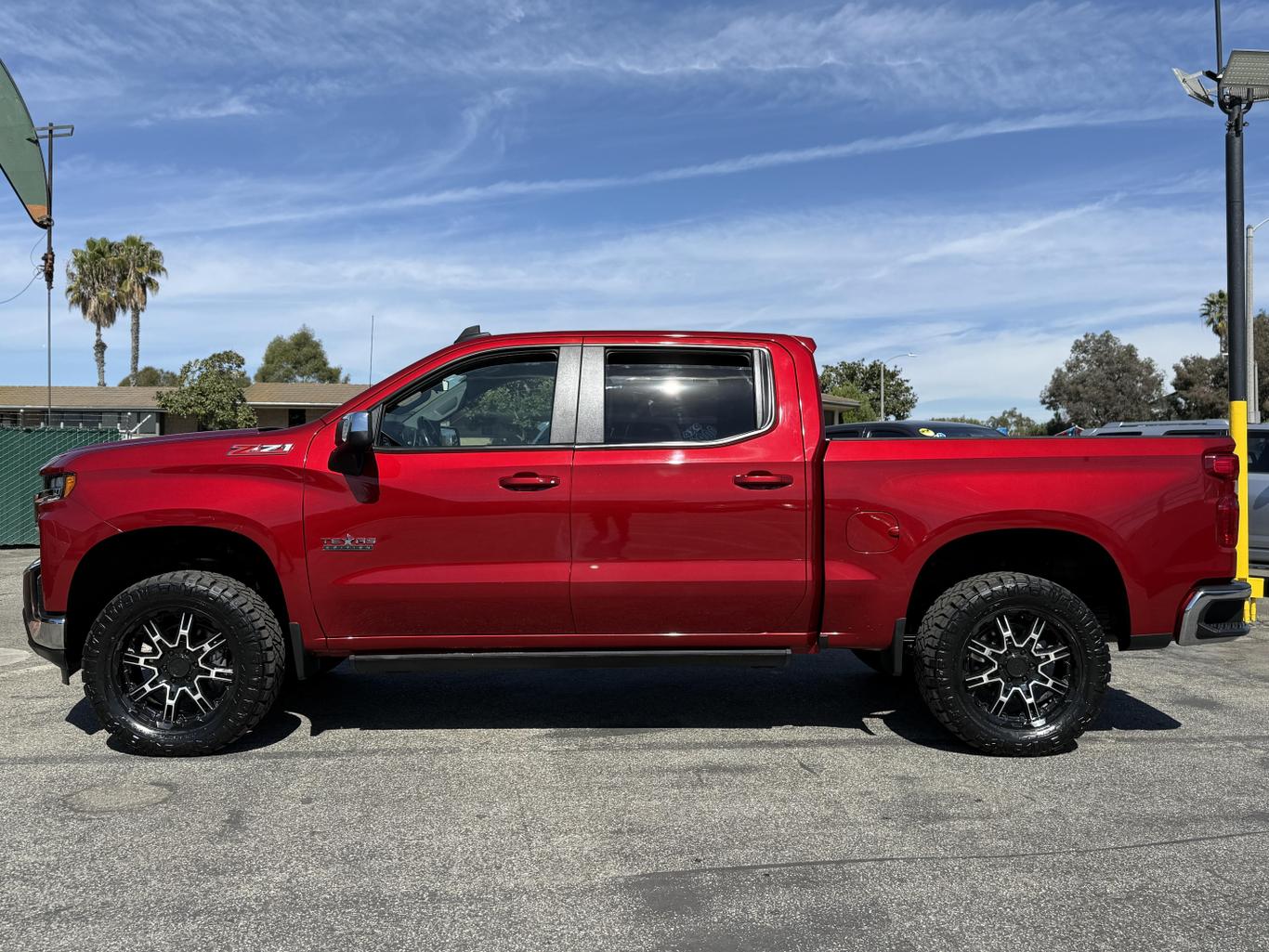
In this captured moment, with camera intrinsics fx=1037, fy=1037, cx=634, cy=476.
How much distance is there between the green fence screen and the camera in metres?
14.7

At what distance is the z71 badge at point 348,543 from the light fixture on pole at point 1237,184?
655 centimetres

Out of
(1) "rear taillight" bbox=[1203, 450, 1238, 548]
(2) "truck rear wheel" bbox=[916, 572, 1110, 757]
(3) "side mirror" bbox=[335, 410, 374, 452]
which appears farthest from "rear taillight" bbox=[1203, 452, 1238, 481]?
(3) "side mirror" bbox=[335, 410, 374, 452]

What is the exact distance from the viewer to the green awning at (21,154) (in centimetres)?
1822

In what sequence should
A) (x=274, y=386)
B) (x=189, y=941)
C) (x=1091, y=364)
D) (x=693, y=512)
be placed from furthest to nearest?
1. (x=1091, y=364)
2. (x=274, y=386)
3. (x=693, y=512)
4. (x=189, y=941)

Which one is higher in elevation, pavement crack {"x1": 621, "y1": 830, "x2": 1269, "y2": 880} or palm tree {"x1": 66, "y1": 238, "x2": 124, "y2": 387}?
palm tree {"x1": 66, "y1": 238, "x2": 124, "y2": 387}

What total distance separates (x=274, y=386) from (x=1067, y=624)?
50114 mm

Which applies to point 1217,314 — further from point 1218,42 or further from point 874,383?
point 1218,42

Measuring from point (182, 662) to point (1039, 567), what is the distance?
4.17 m

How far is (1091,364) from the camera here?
72375 millimetres

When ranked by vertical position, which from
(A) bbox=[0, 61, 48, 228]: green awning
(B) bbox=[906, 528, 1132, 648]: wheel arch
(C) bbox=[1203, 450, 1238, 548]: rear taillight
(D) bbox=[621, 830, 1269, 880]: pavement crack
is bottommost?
(D) bbox=[621, 830, 1269, 880]: pavement crack

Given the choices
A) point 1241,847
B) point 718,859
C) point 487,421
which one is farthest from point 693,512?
point 1241,847

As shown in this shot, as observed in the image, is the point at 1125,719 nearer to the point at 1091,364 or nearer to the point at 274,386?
the point at 274,386

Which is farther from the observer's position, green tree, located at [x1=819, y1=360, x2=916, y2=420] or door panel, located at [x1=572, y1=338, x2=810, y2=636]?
green tree, located at [x1=819, y1=360, x2=916, y2=420]

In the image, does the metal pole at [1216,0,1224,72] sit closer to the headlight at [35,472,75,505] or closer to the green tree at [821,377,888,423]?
the headlight at [35,472,75,505]
